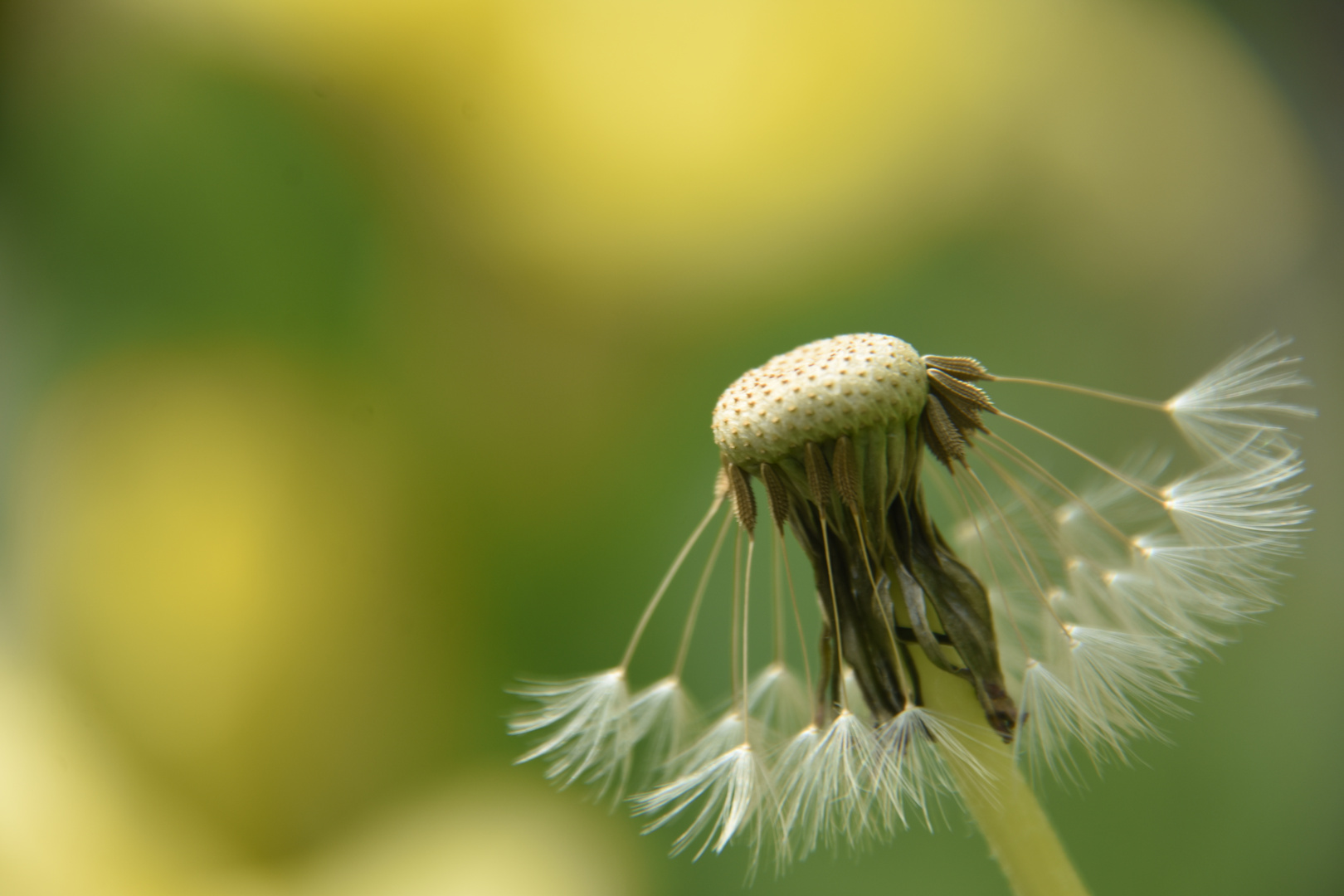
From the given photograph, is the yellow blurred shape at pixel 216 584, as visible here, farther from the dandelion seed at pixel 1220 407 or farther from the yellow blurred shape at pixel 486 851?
the dandelion seed at pixel 1220 407

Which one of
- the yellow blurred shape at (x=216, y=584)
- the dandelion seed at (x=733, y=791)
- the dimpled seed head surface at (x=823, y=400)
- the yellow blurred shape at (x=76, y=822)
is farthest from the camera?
the yellow blurred shape at (x=216, y=584)

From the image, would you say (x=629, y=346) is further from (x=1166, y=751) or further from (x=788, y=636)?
(x=1166, y=751)

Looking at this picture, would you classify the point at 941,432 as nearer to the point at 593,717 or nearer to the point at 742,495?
the point at 742,495

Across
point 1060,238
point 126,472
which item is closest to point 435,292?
point 126,472

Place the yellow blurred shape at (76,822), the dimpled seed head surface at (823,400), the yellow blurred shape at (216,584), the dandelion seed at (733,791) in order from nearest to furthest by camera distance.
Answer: the dimpled seed head surface at (823,400), the dandelion seed at (733,791), the yellow blurred shape at (76,822), the yellow blurred shape at (216,584)

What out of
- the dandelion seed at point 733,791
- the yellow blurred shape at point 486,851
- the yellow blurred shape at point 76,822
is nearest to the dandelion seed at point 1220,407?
the dandelion seed at point 733,791

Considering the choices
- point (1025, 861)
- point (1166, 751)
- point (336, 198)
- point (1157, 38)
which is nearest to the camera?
point (1025, 861)

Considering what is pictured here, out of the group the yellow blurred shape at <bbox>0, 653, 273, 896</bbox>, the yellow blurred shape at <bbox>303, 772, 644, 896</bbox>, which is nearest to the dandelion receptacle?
the yellow blurred shape at <bbox>303, 772, 644, 896</bbox>
